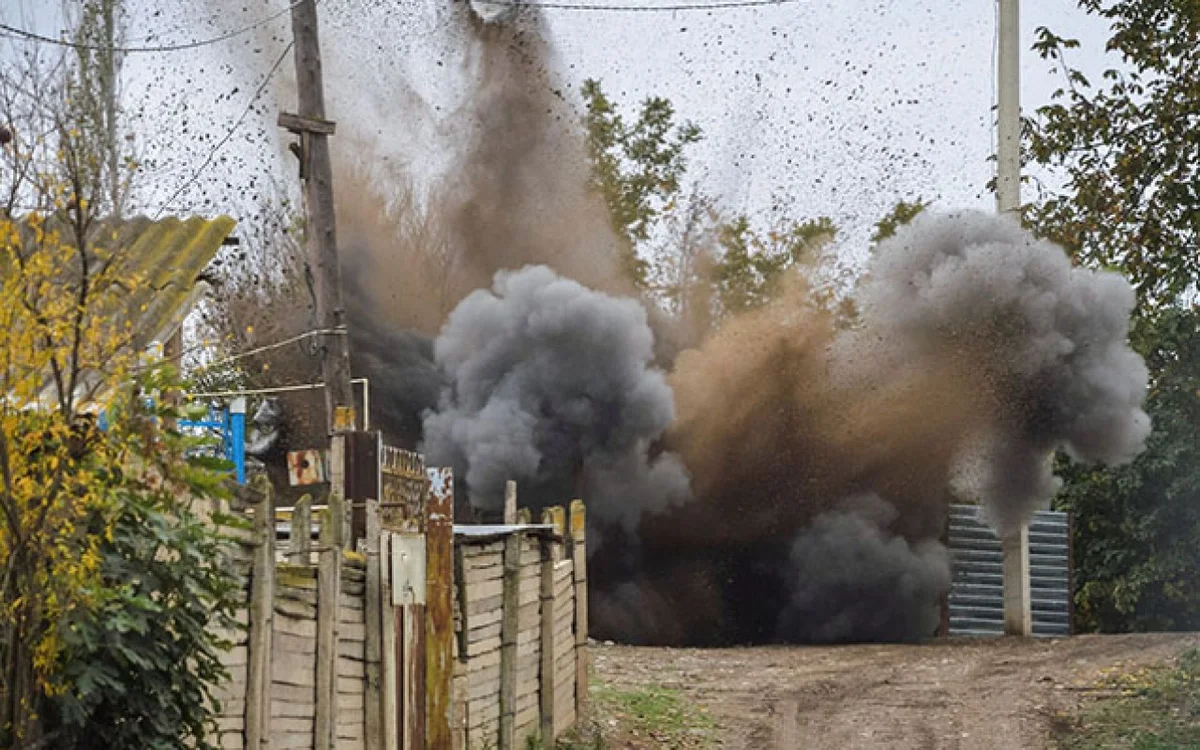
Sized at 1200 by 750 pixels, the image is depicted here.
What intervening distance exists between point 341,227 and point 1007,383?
10.3m

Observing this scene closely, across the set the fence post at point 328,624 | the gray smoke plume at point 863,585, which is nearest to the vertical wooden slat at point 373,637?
the fence post at point 328,624

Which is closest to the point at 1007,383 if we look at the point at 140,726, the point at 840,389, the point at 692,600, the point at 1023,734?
the point at 840,389

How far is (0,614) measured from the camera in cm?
697

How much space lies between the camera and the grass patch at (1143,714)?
16703 millimetres

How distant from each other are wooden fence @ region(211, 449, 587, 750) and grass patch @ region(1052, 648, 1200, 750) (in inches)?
188

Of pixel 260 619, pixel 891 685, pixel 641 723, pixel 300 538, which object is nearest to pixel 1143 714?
pixel 891 685

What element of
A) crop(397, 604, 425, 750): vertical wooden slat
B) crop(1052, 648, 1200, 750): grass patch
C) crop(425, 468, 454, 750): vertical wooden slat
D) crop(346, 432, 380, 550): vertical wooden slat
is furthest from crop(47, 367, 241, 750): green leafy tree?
crop(346, 432, 380, 550): vertical wooden slat

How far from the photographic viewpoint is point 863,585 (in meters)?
26.6

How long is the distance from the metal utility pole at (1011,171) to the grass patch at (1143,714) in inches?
216

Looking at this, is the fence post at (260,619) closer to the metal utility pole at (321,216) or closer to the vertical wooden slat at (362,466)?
the vertical wooden slat at (362,466)

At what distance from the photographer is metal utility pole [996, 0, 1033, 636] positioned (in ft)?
77.9

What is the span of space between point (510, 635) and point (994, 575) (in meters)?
13.5

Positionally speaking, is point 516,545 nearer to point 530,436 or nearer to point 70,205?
point 70,205

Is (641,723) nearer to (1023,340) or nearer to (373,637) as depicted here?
(373,637)
